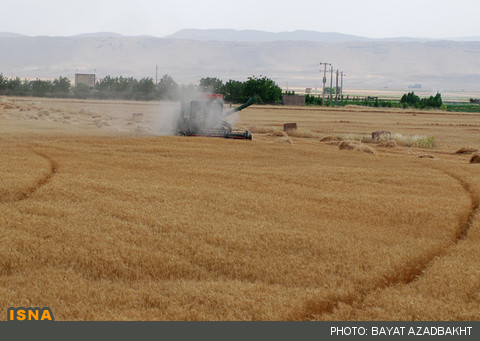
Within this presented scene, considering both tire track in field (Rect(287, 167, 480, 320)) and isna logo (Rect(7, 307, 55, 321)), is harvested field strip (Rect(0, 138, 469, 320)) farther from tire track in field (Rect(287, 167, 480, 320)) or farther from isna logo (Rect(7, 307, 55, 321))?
isna logo (Rect(7, 307, 55, 321))

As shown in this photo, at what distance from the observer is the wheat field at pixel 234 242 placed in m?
8.70

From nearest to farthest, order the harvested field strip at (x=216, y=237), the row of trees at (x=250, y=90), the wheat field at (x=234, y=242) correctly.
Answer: the wheat field at (x=234, y=242)
the harvested field strip at (x=216, y=237)
the row of trees at (x=250, y=90)

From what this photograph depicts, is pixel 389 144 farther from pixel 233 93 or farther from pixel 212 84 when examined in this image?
pixel 233 93

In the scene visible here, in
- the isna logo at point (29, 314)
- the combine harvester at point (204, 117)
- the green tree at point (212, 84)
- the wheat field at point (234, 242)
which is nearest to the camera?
the isna logo at point (29, 314)

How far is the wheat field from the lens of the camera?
8.70 m

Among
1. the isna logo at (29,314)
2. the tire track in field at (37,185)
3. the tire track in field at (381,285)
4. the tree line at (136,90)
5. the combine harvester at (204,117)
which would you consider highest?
the tree line at (136,90)

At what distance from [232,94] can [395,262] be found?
9616 centimetres

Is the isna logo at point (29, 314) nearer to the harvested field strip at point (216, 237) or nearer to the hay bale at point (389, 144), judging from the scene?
the harvested field strip at point (216, 237)

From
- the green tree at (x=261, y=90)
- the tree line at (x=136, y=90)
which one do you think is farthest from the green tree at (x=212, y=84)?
the green tree at (x=261, y=90)

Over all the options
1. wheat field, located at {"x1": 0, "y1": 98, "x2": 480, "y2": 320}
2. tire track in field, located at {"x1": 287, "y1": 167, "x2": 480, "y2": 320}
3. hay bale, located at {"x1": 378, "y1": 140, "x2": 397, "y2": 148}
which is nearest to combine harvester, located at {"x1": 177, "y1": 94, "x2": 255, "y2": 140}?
hay bale, located at {"x1": 378, "y1": 140, "x2": 397, "y2": 148}

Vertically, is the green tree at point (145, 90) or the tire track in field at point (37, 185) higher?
the green tree at point (145, 90)

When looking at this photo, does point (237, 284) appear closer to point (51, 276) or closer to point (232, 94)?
point (51, 276)
